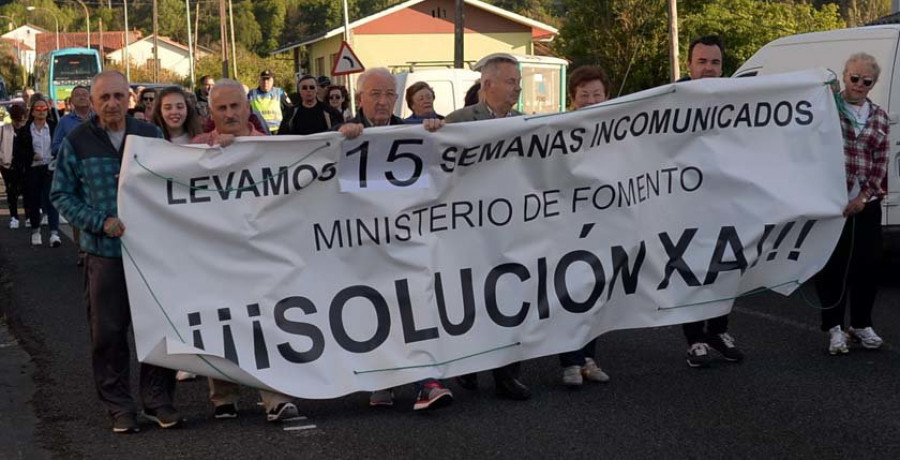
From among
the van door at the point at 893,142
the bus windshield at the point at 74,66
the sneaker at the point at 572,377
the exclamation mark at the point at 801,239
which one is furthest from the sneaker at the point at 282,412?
the bus windshield at the point at 74,66

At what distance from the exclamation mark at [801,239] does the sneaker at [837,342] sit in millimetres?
863

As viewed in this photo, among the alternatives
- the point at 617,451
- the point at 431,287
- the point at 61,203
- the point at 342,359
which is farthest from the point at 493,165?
the point at 61,203

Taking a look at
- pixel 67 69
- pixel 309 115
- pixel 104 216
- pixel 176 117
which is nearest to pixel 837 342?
pixel 176 117

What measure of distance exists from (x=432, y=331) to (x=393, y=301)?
0.87ft

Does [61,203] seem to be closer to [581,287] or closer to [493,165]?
[493,165]

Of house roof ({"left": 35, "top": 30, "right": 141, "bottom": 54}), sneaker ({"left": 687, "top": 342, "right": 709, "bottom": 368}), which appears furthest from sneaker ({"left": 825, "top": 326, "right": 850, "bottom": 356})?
house roof ({"left": 35, "top": 30, "right": 141, "bottom": 54})

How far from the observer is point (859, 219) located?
26.9 feet

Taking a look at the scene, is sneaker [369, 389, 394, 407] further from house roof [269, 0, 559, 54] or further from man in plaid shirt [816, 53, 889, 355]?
house roof [269, 0, 559, 54]

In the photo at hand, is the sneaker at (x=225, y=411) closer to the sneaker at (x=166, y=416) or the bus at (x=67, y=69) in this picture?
the sneaker at (x=166, y=416)

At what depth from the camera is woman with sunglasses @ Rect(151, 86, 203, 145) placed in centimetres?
727

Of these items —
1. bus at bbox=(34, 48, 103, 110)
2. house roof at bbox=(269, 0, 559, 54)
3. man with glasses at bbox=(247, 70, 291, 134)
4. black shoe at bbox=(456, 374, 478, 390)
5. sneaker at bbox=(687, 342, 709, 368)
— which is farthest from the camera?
house roof at bbox=(269, 0, 559, 54)

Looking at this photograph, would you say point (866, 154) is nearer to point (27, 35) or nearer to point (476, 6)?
point (476, 6)

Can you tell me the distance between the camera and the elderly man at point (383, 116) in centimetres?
688

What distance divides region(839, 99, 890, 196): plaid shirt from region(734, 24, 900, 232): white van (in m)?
2.45
